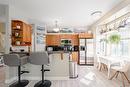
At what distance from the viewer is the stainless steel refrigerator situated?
9.20 metres

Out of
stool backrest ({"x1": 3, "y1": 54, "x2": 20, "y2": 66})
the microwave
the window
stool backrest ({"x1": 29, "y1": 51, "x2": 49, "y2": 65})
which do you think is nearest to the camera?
stool backrest ({"x1": 3, "y1": 54, "x2": 20, "y2": 66})

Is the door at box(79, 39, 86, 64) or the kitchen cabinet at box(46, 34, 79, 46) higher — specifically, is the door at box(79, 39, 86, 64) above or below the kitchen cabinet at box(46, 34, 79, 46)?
below

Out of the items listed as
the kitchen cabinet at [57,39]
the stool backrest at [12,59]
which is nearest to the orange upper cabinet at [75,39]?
the kitchen cabinet at [57,39]

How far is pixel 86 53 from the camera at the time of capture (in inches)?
364

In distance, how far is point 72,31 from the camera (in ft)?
33.5

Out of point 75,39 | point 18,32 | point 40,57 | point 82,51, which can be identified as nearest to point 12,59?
point 40,57

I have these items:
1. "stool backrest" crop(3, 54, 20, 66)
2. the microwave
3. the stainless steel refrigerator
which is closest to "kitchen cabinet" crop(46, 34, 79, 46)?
the microwave

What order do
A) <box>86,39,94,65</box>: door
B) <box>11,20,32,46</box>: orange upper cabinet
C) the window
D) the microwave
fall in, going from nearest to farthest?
<box>11,20,32,46</box>: orange upper cabinet < the window < <box>86,39,94,65</box>: door < the microwave

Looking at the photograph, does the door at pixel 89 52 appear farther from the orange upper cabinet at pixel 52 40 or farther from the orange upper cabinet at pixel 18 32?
the orange upper cabinet at pixel 18 32

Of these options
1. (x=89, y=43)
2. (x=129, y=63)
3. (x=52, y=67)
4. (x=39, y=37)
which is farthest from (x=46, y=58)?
(x=89, y=43)

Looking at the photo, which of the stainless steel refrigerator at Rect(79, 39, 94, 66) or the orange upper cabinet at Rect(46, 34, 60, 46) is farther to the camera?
the orange upper cabinet at Rect(46, 34, 60, 46)

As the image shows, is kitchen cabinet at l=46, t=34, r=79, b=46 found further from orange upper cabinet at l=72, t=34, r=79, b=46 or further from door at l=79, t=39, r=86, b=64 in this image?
door at l=79, t=39, r=86, b=64

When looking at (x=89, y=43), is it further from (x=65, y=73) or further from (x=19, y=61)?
(x=19, y=61)

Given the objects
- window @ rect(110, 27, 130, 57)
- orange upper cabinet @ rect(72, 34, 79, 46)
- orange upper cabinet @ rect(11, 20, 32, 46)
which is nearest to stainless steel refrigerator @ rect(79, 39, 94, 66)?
orange upper cabinet @ rect(72, 34, 79, 46)
